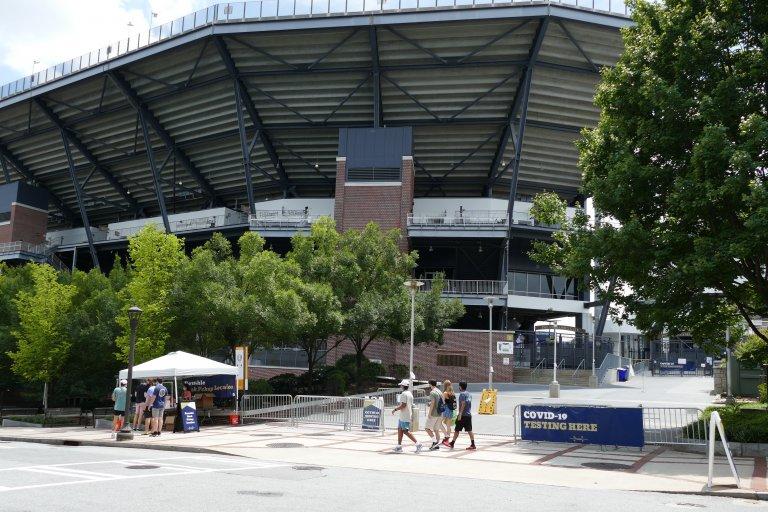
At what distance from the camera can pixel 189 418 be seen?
2228cm

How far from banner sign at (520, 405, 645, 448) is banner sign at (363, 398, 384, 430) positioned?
4.96 metres

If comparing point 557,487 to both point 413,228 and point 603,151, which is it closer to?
point 603,151

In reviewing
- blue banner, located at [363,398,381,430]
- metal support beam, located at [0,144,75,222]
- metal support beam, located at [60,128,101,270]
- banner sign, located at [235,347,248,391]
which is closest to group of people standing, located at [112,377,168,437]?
banner sign, located at [235,347,248,391]

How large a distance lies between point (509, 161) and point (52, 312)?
34637mm

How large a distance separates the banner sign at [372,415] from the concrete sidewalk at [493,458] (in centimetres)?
39

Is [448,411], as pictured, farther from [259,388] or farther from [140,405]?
[259,388]

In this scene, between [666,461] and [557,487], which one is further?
[666,461]

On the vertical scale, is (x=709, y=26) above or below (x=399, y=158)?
below

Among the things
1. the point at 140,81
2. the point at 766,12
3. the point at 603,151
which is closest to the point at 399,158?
the point at 140,81

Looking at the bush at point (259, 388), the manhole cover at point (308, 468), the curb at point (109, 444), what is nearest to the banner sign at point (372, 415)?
the curb at point (109, 444)

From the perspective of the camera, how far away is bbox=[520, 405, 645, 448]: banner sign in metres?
17.2

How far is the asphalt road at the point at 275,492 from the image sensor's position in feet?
30.5

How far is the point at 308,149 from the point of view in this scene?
54.8m

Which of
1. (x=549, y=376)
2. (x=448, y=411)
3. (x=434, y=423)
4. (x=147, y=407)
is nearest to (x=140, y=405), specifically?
(x=147, y=407)
